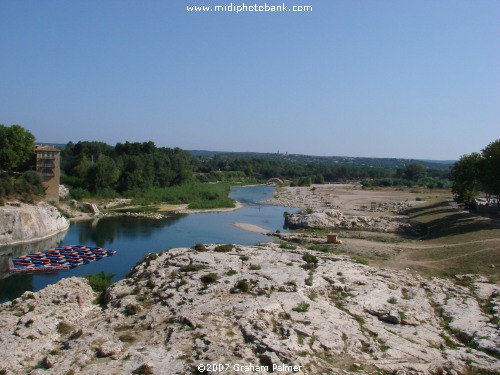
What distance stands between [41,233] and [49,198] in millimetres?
15298

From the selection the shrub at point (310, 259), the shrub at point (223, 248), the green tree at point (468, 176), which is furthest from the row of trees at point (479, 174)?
the shrub at point (223, 248)

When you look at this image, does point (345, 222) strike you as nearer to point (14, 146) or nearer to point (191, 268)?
point (191, 268)

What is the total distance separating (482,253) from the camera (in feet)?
132

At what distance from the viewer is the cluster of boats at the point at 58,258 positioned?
41938 millimetres

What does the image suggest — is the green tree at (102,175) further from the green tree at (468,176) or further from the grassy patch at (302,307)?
the grassy patch at (302,307)

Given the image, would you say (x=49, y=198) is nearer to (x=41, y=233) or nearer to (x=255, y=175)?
(x=41, y=233)

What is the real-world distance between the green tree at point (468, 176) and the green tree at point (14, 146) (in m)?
65.1

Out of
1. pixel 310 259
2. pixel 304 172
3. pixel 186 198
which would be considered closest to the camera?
pixel 310 259

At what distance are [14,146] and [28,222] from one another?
19520mm

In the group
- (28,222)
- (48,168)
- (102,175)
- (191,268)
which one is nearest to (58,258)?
(28,222)

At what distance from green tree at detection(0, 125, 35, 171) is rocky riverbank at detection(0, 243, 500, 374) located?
4283 cm

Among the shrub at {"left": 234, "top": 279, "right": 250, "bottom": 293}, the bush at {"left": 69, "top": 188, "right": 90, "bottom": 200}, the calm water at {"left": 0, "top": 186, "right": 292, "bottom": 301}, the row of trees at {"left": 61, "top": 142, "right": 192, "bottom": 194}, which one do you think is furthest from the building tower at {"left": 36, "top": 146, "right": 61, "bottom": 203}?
the shrub at {"left": 234, "top": 279, "right": 250, "bottom": 293}

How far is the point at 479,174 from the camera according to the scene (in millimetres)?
64938

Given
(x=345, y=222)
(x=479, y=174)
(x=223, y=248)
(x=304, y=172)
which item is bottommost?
(x=345, y=222)
